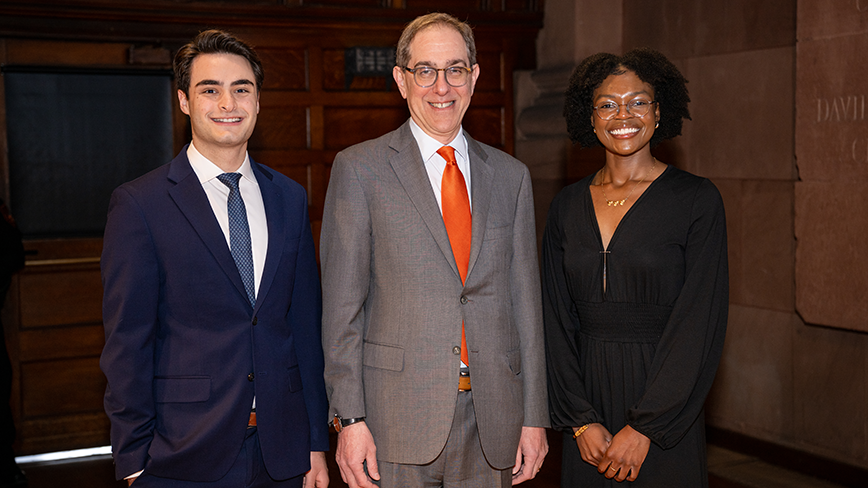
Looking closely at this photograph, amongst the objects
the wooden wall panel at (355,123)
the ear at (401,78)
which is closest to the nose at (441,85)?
the ear at (401,78)

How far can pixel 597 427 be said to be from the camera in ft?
7.34

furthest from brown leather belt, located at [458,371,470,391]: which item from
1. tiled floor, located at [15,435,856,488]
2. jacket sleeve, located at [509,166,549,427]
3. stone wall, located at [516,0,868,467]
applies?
stone wall, located at [516,0,868,467]

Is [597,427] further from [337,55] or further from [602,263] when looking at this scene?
[337,55]

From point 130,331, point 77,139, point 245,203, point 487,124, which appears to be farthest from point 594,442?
point 77,139

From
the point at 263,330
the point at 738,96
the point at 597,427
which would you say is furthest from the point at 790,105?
the point at 263,330

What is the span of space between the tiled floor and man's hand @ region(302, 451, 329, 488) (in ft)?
6.39

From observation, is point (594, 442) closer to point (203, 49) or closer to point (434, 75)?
point (434, 75)

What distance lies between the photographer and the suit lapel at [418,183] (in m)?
2.04

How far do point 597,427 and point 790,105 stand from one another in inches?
107

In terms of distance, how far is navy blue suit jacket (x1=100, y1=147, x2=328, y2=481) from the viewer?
74.0 inches

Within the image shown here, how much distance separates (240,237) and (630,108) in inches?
45.6

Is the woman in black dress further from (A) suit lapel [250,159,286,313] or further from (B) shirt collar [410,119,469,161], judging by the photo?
(A) suit lapel [250,159,286,313]

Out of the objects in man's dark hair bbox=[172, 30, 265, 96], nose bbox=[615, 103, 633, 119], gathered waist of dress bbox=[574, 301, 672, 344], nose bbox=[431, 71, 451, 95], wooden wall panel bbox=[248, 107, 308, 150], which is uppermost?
wooden wall panel bbox=[248, 107, 308, 150]

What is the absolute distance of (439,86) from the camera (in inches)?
81.4
